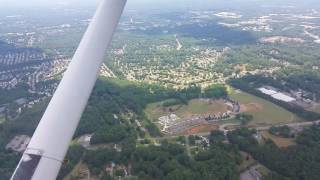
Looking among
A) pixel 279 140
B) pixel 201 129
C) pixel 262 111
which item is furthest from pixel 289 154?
pixel 262 111

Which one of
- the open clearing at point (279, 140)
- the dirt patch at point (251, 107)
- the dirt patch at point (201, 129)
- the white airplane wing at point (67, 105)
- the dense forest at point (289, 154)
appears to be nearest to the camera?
the white airplane wing at point (67, 105)

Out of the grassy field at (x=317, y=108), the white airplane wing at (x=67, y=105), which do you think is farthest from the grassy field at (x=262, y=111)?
the white airplane wing at (x=67, y=105)

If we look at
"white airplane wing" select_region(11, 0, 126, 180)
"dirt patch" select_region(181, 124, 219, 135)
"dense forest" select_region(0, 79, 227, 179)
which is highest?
"white airplane wing" select_region(11, 0, 126, 180)

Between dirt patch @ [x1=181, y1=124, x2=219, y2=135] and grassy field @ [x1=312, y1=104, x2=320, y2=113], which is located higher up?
dirt patch @ [x1=181, y1=124, x2=219, y2=135]

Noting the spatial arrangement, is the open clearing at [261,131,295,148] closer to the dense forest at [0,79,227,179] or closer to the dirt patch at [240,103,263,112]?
the dirt patch at [240,103,263,112]

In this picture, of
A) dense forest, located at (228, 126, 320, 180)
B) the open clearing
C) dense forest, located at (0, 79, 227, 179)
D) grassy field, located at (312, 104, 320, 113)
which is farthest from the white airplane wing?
grassy field, located at (312, 104, 320, 113)

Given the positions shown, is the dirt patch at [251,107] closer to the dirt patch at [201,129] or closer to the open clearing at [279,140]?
the dirt patch at [201,129]
